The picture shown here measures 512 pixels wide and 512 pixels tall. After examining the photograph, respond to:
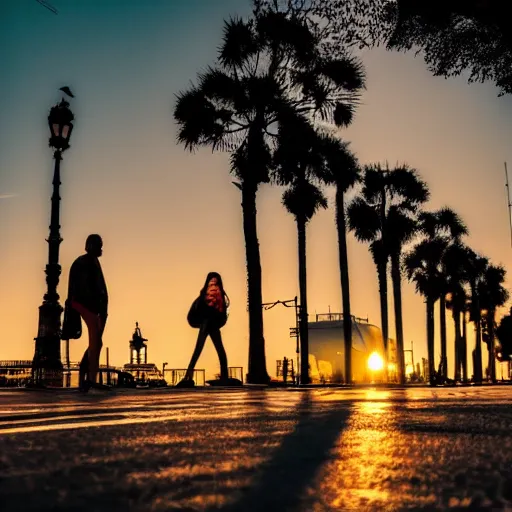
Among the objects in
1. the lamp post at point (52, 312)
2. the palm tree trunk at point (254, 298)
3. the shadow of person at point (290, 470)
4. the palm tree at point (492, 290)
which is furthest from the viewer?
the palm tree at point (492, 290)

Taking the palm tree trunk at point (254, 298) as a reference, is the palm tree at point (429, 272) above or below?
above

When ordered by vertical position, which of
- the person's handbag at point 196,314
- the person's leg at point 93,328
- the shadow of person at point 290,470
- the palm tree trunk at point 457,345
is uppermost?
the palm tree trunk at point 457,345

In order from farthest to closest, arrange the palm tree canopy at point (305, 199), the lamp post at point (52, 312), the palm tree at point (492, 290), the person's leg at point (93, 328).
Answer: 1. the palm tree at point (492, 290)
2. the palm tree canopy at point (305, 199)
3. the lamp post at point (52, 312)
4. the person's leg at point (93, 328)

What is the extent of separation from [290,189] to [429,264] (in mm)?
24447

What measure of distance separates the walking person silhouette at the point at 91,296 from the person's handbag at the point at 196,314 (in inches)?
219

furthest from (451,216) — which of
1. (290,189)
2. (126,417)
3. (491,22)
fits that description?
(126,417)

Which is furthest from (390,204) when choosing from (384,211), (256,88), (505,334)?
(505,334)

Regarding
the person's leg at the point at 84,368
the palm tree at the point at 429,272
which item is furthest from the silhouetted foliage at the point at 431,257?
the person's leg at the point at 84,368

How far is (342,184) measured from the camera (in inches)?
1501

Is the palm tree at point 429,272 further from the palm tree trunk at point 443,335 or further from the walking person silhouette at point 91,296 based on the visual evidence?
the walking person silhouette at point 91,296

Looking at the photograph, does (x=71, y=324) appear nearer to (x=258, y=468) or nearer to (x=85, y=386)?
(x=85, y=386)

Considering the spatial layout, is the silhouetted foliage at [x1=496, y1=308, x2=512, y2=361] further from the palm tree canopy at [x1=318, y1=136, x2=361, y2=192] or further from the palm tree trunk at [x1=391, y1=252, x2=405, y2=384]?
the palm tree canopy at [x1=318, y1=136, x2=361, y2=192]

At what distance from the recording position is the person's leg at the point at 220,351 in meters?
14.4

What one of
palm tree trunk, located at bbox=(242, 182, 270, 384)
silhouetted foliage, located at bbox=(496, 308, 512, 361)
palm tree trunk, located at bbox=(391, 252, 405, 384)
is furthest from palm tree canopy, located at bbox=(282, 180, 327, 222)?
silhouetted foliage, located at bbox=(496, 308, 512, 361)
